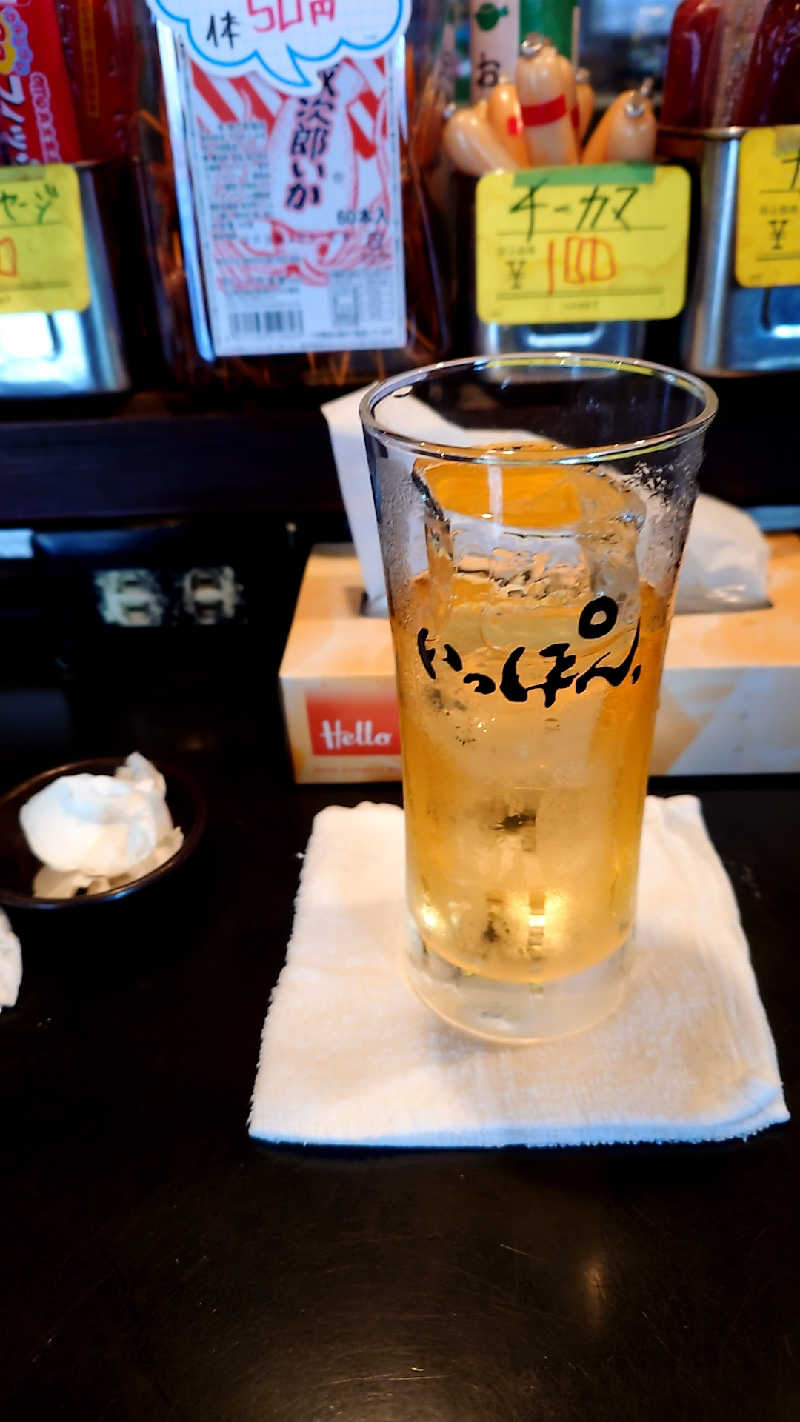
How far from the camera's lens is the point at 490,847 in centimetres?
48

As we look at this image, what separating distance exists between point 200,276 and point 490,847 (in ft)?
1.73

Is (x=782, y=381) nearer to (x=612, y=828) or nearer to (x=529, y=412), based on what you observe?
(x=529, y=412)

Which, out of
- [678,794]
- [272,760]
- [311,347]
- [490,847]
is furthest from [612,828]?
[311,347]

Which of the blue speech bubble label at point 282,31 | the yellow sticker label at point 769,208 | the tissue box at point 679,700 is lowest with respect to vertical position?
the tissue box at point 679,700

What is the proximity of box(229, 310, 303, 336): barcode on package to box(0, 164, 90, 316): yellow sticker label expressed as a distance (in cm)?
11

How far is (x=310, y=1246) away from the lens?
0.44m

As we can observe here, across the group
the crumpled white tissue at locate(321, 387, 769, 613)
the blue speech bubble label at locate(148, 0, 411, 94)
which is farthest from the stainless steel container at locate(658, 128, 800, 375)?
the blue speech bubble label at locate(148, 0, 411, 94)

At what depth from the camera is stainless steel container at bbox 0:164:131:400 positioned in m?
0.76

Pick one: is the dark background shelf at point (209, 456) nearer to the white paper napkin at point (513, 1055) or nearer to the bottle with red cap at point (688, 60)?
the bottle with red cap at point (688, 60)

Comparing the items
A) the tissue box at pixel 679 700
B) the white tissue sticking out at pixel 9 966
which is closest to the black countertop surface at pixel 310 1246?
the white tissue sticking out at pixel 9 966

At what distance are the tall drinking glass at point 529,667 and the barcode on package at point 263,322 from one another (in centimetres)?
28

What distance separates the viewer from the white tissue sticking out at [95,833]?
1.96 feet

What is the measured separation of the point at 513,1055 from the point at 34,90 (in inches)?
27.4

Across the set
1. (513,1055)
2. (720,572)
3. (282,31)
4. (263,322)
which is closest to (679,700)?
(720,572)
